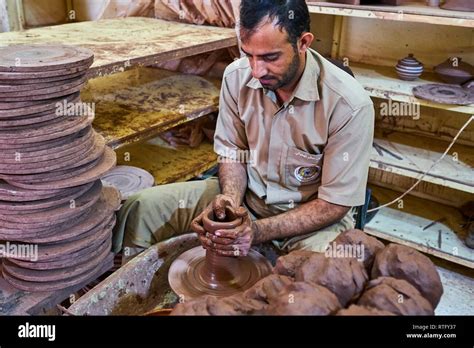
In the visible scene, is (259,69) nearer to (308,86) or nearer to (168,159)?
(308,86)

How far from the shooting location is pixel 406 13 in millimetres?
2496

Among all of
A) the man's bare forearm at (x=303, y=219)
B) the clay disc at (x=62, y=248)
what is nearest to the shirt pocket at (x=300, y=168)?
the man's bare forearm at (x=303, y=219)

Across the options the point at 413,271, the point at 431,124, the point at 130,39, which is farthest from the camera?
the point at 431,124

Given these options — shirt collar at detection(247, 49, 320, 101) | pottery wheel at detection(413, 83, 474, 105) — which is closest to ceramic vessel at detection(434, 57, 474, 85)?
pottery wheel at detection(413, 83, 474, 105)

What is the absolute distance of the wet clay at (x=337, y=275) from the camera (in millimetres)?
1048

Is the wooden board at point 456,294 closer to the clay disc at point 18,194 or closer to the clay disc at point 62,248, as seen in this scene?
the clay disc at point 62,248

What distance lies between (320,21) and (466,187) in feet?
5.07

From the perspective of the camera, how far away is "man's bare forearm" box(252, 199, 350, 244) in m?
1.85

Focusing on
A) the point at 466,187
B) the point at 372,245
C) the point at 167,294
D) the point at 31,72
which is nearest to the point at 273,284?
the point at 372,245

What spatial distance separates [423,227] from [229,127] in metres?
1.57

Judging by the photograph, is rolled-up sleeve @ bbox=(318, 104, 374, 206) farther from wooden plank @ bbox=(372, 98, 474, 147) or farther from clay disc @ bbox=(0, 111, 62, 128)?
wooden plank @ bbox=(372, 98, 474, 147)

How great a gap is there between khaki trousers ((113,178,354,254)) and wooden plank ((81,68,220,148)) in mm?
419

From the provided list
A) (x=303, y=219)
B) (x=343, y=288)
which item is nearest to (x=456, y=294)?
(x=303, y=219)
